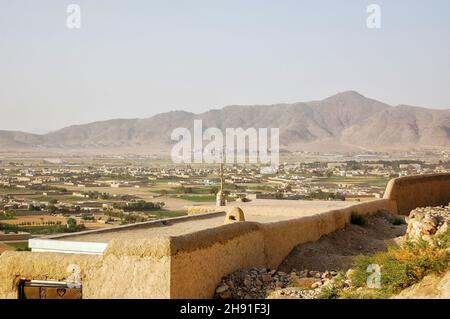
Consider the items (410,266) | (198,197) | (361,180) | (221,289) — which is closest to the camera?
(410,266)

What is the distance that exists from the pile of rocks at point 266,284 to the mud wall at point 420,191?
35.1 feet

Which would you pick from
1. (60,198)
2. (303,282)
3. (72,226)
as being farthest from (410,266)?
(60,198)

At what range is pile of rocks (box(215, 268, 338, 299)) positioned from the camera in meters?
11.7

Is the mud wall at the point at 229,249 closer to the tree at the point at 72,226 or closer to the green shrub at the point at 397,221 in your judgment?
the green shrub at the point at 397,221

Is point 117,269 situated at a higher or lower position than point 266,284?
higher

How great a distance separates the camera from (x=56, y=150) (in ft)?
578

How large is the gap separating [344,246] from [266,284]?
5267mm

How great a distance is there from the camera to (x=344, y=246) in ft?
56.9

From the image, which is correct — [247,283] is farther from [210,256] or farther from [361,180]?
[361,180]

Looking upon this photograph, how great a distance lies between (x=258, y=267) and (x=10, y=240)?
87.6 feet

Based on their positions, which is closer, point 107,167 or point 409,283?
point 409,283

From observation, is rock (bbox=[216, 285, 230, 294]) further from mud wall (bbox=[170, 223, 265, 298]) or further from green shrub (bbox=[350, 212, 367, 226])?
green shrub (bbox=[350, 212, 367, 226])
